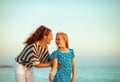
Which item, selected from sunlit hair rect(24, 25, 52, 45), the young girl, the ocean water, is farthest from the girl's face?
the ocean water

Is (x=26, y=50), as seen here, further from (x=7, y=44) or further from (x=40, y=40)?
(x=7, y=44)

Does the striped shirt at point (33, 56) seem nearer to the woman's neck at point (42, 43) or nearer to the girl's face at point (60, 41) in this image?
the woman's neck at point (42, 43)

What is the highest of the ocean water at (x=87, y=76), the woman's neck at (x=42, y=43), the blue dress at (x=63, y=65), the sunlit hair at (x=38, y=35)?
the sunlit hair at (x=38, y=35)

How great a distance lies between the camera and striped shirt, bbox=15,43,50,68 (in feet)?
9.89

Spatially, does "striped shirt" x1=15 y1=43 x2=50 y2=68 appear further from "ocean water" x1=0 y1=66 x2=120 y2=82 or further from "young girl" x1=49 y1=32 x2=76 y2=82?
"ocean water" x1=0 y1=66 x2=120 y2=82

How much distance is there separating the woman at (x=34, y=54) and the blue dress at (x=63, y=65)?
3.8 inches

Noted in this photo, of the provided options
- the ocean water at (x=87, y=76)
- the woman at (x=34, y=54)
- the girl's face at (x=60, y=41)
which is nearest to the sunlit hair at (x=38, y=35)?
the woman at (x=34, y=54)

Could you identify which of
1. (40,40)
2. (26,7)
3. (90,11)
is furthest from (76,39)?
(40,40)

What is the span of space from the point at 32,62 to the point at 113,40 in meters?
5.82

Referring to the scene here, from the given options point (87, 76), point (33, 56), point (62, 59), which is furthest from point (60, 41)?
point (87, 76)

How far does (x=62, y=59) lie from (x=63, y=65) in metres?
0.05

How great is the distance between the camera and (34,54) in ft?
9.89

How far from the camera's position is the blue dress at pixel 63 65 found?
2.96 m

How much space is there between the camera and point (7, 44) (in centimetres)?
827
